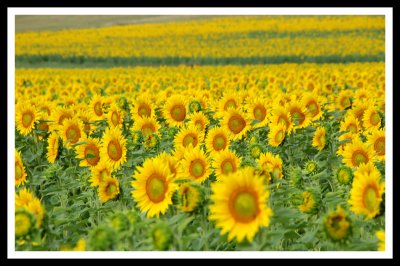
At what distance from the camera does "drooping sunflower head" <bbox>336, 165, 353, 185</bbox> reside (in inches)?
145

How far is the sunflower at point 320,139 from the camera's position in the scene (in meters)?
5.07

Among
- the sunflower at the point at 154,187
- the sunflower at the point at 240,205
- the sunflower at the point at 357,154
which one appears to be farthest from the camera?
the sunflower at the point at 357,154

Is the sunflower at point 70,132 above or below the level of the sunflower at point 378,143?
above

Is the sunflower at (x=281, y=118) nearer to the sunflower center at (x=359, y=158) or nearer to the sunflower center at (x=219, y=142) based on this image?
the sunflower center at (x=219, y=142)

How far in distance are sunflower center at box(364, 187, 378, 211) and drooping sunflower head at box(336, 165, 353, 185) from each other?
0.60 metres

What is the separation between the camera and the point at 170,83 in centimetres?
1088

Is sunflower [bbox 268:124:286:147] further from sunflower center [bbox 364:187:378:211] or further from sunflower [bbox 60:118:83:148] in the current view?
sunflower center [bbox 364:187:378:211]

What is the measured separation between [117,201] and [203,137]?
124 cm

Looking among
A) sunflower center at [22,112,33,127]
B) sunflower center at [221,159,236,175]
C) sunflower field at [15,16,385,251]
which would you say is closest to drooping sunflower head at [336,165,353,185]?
sunflower field at [15,16,385,251]

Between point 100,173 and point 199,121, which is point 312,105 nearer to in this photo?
point 199,121

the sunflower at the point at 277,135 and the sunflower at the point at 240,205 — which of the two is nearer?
the sunflower at the point at 240,205

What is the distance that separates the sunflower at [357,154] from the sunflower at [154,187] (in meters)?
1.58

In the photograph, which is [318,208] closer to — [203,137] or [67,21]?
[203,137]

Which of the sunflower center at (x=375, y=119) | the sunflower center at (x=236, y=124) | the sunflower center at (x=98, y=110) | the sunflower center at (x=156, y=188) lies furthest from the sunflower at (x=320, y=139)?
the sunflower center at (x=98, y=110)
